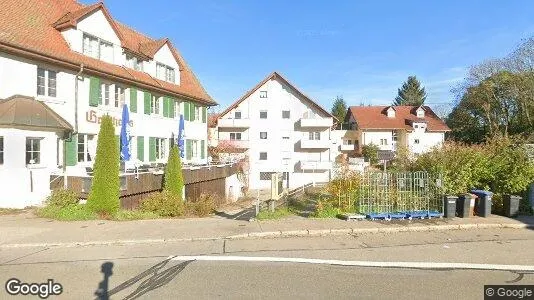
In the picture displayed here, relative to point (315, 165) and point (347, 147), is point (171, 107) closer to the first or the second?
point (315, 165)

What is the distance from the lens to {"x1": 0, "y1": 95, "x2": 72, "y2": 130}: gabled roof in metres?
12.2

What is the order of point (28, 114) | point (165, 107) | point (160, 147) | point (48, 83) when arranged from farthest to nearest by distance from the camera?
point (165, 107)
point (160, 147)
point (48, 83)
point (28, 114)

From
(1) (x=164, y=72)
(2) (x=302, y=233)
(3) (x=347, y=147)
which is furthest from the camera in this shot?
(3) (x=347, y=147)

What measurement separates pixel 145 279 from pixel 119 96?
15.3 meters

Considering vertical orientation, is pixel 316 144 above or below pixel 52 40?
below

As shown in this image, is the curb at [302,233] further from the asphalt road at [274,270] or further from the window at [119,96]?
the window at [119,96]

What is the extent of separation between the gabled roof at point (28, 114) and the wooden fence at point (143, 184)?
214 cm

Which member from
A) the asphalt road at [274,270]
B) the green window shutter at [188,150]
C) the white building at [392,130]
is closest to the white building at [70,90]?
the green window shutter at [188,150]

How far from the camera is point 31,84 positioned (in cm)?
1391

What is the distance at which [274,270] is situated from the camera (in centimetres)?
634

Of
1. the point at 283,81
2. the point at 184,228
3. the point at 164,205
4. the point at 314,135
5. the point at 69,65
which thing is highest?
the point at 283,81

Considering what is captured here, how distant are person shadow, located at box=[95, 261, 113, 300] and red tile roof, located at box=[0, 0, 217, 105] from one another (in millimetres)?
10928

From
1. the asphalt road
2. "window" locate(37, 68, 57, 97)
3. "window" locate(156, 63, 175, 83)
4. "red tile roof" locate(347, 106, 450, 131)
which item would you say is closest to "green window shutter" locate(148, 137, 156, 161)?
"window" locate(156, 63, 175, 83)

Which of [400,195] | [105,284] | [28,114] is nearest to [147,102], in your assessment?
[28,114]
